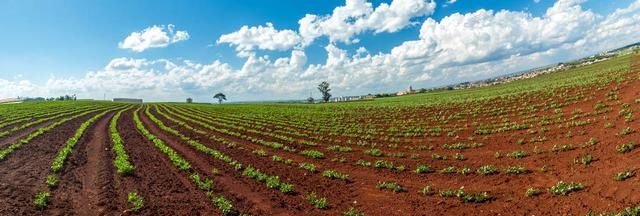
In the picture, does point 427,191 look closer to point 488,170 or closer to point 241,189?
point 488,170

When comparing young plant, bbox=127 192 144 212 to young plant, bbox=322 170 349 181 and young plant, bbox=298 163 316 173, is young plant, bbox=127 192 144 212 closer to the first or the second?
young plant, bbox=298 163 316 173

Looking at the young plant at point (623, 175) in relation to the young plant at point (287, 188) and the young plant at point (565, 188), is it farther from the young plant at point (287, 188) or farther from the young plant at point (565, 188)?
the young plant at point (287, 188)

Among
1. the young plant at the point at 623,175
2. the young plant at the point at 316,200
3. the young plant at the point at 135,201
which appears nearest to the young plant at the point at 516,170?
the young plant at the point at 623,175

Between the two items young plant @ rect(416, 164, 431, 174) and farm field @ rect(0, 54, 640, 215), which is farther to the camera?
young plant @ rect(416, 164, 431, 174)

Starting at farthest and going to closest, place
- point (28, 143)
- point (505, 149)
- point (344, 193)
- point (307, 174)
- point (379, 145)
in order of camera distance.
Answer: point (28, 143) → point (379, 145) → point (505, 149) → point (307, 174) → point (344, 193)

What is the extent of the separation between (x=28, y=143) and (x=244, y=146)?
1545cm

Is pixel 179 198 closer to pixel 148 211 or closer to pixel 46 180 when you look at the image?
pixel 148 211

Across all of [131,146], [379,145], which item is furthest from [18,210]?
[379,145]

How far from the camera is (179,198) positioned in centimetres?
1212

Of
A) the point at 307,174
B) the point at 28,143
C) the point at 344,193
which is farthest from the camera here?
the point at 28,143

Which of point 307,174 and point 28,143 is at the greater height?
point 28,143

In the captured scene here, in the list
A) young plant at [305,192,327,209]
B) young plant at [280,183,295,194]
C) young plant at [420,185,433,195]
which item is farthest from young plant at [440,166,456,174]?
young plant at [280,183,295,194]

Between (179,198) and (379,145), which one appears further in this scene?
(379,145)

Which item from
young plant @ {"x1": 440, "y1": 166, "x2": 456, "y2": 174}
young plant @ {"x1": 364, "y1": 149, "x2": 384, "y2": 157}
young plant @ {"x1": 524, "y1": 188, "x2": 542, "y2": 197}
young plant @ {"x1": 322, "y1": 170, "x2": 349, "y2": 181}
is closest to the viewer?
young plant @ {"x1": 524, "y1": 188, "x2": 542, "y2": 197}
